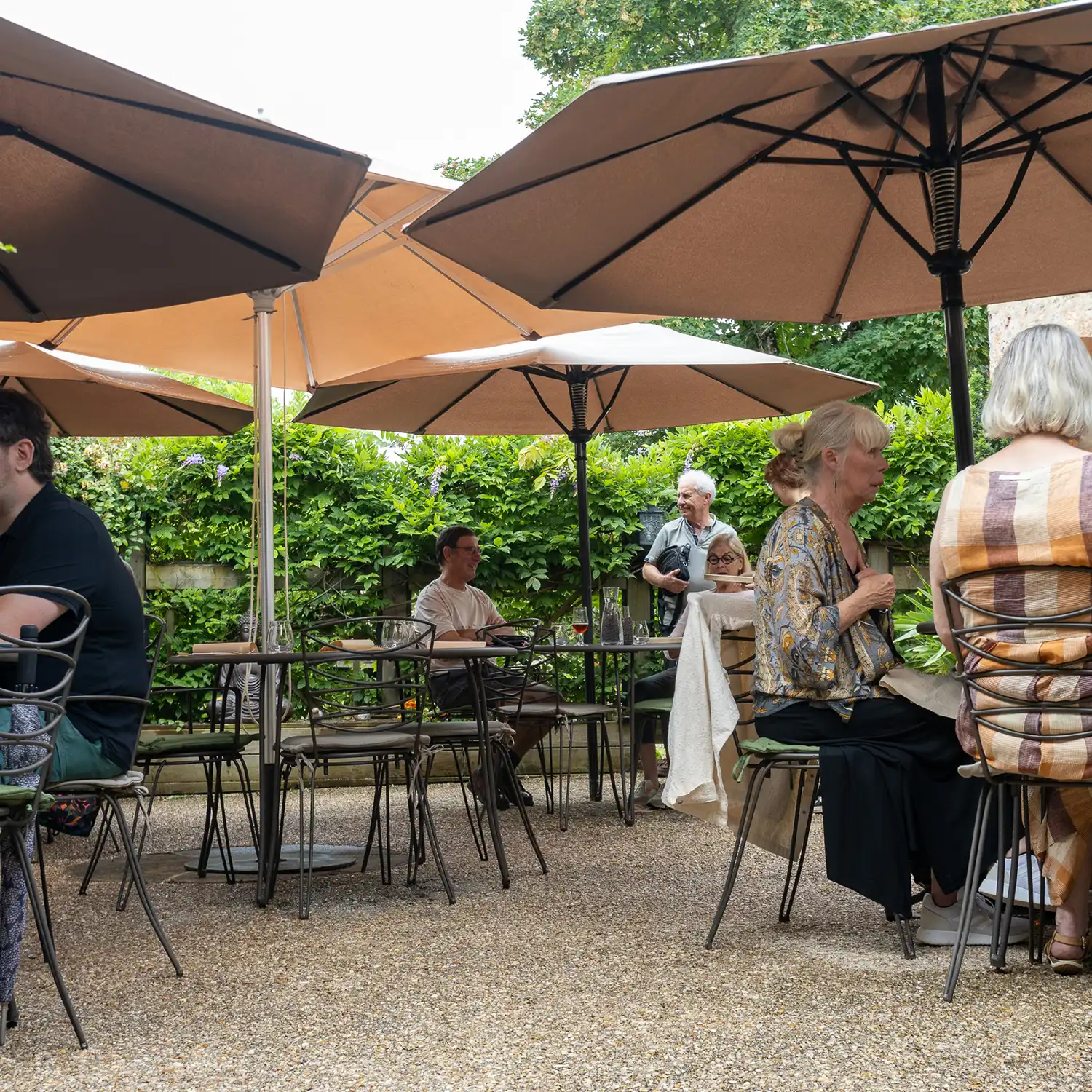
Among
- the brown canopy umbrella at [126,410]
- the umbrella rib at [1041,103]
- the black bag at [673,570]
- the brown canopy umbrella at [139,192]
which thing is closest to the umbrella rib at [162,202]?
the brown canopy umbrella at [139,192]

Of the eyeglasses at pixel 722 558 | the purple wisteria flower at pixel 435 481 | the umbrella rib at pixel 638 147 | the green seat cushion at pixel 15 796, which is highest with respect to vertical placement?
the umbrella rib at pixel 638 147

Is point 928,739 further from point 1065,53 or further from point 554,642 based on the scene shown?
point 554,642

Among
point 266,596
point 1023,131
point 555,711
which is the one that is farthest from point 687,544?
point 1023,131

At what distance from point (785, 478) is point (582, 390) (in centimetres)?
229

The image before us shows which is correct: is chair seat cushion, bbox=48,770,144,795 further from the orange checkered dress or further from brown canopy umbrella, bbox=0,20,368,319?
the orange checkered dress

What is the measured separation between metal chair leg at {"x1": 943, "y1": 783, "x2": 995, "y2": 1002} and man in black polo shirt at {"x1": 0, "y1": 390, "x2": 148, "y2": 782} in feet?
6.52

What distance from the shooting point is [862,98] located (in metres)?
3.22

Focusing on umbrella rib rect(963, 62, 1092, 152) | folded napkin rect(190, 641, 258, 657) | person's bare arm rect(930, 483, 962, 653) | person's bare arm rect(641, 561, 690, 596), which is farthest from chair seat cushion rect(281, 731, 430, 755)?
person's bare arm rect(641, 561, 690, 596)

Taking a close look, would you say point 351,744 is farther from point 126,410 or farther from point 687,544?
point 126,410

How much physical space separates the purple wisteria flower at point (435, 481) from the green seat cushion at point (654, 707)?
7.84ft

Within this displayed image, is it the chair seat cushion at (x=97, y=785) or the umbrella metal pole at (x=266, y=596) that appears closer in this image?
the chair seat cushion at (x=97, y=785)

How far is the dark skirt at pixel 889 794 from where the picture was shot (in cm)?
310

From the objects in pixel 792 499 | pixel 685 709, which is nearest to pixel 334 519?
pixel 792 499

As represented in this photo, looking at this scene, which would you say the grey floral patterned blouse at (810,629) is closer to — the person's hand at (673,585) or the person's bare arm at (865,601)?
the person's bare arm at (865,601)
